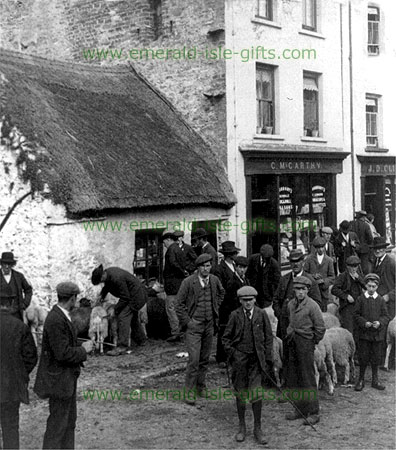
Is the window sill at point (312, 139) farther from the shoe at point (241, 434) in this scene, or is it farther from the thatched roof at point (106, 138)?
the shoe at point (241, 434)

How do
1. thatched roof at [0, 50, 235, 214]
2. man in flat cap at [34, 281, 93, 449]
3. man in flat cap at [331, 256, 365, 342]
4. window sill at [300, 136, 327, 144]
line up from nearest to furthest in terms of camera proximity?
man in flat cap at [34, 281, 93, 449] → man in flat cap at [331, 256, 365, 342] → thatched roof at [0, 50, 235, 214] → window sill at [300, 136, 327, 144]

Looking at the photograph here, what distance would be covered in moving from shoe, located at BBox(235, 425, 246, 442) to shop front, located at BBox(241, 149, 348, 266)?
938 centimetres

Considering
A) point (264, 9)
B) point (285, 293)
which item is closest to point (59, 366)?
point (285, 293)

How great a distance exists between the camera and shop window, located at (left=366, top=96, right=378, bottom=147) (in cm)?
2247

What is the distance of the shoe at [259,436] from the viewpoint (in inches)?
299

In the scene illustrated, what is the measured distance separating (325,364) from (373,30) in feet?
52.8

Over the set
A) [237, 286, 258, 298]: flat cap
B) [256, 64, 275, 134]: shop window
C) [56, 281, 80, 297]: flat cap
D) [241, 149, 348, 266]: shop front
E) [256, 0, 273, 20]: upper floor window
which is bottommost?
[237, 286, 258, 298]: flat cap

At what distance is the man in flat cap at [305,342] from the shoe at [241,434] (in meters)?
0.98

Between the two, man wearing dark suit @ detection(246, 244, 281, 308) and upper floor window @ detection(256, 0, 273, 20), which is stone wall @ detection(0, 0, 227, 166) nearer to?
upper floor window @ detection(256, 0, 273, 20)

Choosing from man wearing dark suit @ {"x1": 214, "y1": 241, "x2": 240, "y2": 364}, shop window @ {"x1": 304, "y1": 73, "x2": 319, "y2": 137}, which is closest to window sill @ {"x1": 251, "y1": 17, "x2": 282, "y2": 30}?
shop window @ {"x1": 304, "y1": 73, "x2": 319, "y2": 137}

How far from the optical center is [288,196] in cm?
1869

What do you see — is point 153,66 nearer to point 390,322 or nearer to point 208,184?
point 208,184

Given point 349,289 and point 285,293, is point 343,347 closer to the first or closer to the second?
point 349,289

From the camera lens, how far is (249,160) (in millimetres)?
16984
